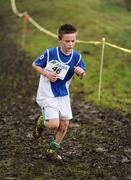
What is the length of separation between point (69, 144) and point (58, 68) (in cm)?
209

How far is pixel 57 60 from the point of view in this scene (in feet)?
25.9

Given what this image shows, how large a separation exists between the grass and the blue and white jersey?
4.45m

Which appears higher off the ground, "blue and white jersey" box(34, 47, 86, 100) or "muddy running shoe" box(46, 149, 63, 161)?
"blue and white jersey" box(34, 47, 86, 100)

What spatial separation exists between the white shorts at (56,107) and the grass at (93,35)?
172 inches

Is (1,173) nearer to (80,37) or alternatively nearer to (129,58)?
(129,58)

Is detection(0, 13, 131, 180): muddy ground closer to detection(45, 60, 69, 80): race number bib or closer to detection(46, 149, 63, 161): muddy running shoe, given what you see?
detection(46, 149, 63, 161): muddy running shoe

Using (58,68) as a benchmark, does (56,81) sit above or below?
below

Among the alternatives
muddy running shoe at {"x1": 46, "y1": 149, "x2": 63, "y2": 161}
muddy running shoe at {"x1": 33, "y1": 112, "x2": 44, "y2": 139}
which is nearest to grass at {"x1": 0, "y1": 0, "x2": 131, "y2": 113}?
muddy running shoe at {"x1": 33, "y1": 112, "x2": 44, "y2": 139}

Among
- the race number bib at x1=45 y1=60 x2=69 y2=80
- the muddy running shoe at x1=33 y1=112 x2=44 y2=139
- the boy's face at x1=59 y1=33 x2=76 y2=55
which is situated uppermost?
the boy's face at x1=59 y1=33 x2=76 y2=55

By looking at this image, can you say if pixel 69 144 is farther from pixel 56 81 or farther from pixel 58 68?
pixel 58 68

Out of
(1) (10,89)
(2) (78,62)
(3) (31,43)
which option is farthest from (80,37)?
(2) (78,62)

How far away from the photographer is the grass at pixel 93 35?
1428 cm

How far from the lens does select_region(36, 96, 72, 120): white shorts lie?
788cm

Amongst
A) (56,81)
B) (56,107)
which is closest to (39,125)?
(56,107)
